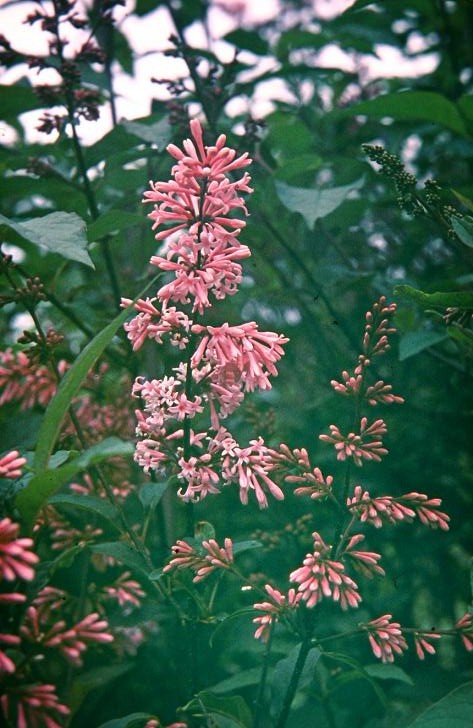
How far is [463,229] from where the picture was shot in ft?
4.17

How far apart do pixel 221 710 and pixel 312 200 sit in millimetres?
1175

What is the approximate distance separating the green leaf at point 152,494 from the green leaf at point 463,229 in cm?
72

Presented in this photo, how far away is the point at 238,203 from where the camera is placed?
1109 mm

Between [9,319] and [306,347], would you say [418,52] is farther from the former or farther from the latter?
[9,319]

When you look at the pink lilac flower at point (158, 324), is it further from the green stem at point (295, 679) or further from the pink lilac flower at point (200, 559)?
the green stem at point (295, 679)

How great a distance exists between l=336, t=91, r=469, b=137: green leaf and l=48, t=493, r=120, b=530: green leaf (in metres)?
1.20

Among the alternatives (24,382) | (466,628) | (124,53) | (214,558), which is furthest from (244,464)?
(124,53)

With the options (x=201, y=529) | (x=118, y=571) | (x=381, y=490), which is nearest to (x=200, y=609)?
(x=201, y=529)

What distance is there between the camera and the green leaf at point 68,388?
0.99 meters

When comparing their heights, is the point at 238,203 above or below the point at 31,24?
below

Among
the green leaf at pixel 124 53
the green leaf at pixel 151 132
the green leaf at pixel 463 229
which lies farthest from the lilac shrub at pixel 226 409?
the green leaf at pixel 124 53

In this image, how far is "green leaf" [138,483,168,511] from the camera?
1249 millimetres

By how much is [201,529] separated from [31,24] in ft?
4.18

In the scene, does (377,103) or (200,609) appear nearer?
(200,609)
